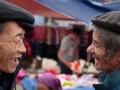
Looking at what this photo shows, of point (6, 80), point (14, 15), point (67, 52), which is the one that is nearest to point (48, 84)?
point (6, 80)

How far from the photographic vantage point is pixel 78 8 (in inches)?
113

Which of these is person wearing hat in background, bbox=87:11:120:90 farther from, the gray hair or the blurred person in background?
the blurred person in background

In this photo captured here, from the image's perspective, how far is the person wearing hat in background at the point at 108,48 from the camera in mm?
1490

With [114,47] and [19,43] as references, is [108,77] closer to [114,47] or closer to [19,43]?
[114,47]

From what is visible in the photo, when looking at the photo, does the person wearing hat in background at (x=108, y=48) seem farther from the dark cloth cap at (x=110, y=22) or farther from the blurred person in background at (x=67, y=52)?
the blurred person in background at (x=67, y=52)

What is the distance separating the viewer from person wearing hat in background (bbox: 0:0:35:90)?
1427mm

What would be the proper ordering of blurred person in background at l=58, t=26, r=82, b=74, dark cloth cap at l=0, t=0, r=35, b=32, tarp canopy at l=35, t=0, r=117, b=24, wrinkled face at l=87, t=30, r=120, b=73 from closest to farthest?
dark cloth cap at l=0, t=0, r=35, b=32, wrinkled face at l=87, t=30, r=120, b=73, tarp canopy at l=35, t=0, r=117, b=24, blurred person in background at l=58, t=26, r=82, b=74

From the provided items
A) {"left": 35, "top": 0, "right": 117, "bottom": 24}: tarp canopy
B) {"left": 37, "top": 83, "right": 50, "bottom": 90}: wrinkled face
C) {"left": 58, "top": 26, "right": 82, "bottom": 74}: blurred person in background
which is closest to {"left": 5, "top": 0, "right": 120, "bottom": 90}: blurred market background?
{"left": 35, "top": 0, "right": 117, "bottom": 24}: tarp canopy

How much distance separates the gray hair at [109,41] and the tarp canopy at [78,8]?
124 cm

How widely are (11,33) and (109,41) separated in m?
0.53

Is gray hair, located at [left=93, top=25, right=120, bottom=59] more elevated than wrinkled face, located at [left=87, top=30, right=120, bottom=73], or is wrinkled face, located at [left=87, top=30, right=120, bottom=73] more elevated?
gray hair, located at [left=93, top=25, right=120, bottom=59]

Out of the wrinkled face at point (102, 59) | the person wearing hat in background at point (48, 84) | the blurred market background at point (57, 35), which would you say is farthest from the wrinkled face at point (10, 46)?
the blurred market background at point (57, 35)

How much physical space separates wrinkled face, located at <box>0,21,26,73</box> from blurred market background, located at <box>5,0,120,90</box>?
48.0 inches

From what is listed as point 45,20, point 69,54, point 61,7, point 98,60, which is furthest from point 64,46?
point 45,20
